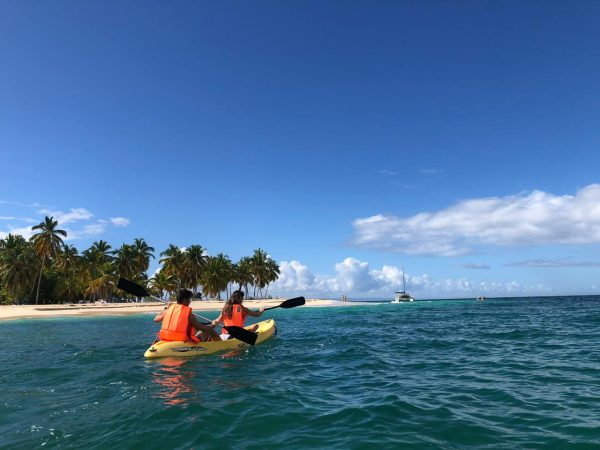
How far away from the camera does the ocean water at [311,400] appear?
18.9ft

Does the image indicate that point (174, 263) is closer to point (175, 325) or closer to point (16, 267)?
point (16, 267)

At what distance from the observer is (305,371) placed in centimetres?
1078

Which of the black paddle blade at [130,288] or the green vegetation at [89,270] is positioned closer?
the black paddle blade at [130,288]

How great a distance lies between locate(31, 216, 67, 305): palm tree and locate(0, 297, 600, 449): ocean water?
6151 centimetres

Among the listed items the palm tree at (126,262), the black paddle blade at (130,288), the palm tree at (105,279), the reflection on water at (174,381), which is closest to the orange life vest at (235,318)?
the reflection on water at (174,381)

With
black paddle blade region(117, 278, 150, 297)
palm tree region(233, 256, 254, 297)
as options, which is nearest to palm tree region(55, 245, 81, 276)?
palm tree region(233, 256, 254, 297)

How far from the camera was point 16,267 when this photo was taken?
210ft

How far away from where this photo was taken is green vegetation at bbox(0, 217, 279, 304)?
66000 millimetres

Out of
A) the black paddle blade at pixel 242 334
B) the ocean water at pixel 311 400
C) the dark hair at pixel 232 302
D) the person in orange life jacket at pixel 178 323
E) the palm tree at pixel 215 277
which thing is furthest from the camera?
the palm tree at pixel 215 277

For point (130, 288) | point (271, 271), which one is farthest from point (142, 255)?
point (130, 288)

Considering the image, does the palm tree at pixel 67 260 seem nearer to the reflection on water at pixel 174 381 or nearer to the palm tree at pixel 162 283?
the palm tree at pixel 162 283

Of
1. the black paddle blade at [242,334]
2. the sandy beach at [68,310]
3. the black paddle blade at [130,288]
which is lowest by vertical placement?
the sandy beach at [68,310]

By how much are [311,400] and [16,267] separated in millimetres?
72235

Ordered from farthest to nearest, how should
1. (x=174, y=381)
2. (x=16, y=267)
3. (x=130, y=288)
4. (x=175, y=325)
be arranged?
(x=16, y=267) < (x=130, y=288) < (x=175, y=325) < (x=174, y=381)
